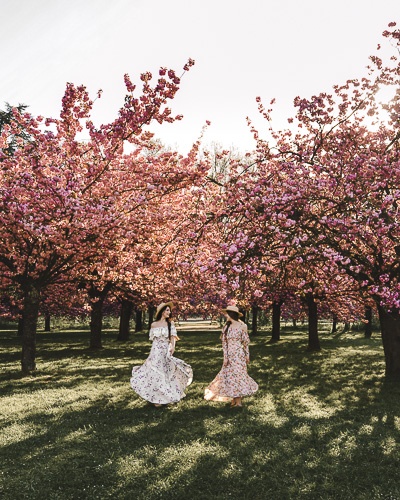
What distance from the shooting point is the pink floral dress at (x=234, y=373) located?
1025cm

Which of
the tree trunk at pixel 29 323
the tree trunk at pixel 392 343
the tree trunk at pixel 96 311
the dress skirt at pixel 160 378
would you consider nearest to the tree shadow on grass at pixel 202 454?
the dress skirt at pixel 160 378

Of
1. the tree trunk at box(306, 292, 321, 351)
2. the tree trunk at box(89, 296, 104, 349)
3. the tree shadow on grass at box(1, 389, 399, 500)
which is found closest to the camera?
the tree shadow on grass at box(1, 389, 399, 500)

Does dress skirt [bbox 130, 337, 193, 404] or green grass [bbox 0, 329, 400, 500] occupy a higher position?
dress skirt [bbox 130, 337, 193, 404]

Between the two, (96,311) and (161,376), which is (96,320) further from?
(161,376)

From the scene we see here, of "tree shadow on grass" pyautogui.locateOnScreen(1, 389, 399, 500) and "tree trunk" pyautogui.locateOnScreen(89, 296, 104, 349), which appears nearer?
"tree shadow on grass" pyautogui.locateOnScreen(1, 389, 399, 500)

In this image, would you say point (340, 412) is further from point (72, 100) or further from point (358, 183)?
point (72, 100)

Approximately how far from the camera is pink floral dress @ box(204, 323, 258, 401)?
10.2 m

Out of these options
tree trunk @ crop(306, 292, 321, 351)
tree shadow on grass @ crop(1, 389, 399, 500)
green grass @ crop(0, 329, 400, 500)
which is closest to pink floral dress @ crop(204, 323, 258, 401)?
green grass @ crop(0, 329, 400, 500)

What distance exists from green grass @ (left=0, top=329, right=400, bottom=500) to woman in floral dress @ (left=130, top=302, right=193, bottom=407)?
37 cm

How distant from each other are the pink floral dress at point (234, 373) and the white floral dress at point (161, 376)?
81 centimetres

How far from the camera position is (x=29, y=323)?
52.9 ft

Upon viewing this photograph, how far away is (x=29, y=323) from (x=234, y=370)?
30.7 ft

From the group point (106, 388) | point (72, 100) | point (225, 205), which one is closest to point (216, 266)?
point (225, 205)

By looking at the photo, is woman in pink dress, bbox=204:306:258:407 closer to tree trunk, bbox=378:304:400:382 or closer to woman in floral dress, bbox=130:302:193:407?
woman in floral dress, bbox=130:302:193:407
